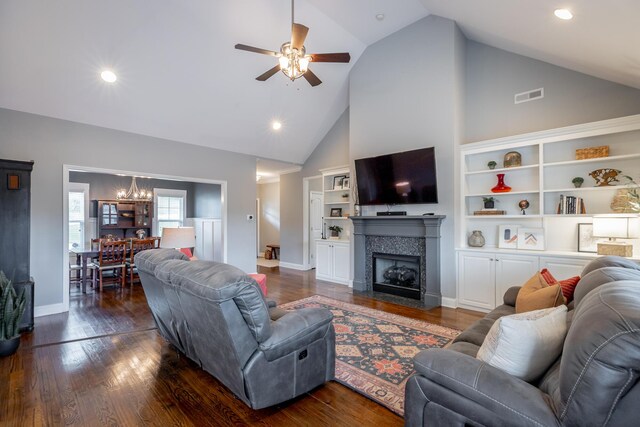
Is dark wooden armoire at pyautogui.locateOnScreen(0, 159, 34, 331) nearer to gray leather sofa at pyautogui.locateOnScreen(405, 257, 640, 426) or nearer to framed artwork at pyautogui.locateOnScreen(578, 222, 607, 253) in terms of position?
gray leather sofa at pyautogui.locateOnScreen(405, 257, 640, 426)

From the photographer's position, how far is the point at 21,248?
12.1ft

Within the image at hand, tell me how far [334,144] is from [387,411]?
5.76 meters

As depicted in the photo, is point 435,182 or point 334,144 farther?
point 334,144

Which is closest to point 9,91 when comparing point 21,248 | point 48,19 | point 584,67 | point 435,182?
point 48,19

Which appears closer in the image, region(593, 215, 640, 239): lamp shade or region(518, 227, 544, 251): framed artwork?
region(593, 215, 640, 239): lamp shade

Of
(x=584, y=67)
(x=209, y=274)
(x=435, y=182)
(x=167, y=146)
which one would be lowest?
(x=209, y=274)

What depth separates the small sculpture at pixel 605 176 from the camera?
368 cm

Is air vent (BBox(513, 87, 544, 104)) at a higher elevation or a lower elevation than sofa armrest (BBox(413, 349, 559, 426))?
higher

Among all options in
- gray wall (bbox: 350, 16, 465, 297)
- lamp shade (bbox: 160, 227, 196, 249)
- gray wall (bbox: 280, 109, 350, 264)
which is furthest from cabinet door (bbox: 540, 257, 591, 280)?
lamp shade (bbox: 160, 227, 196, 249)

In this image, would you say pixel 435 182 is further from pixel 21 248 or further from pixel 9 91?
pixel 9 91

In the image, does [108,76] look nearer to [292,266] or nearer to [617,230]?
[292,266]

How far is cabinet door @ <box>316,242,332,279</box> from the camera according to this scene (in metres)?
6.32

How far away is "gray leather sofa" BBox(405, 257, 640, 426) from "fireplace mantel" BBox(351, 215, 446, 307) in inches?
116

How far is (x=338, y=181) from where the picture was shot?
6664 mm
